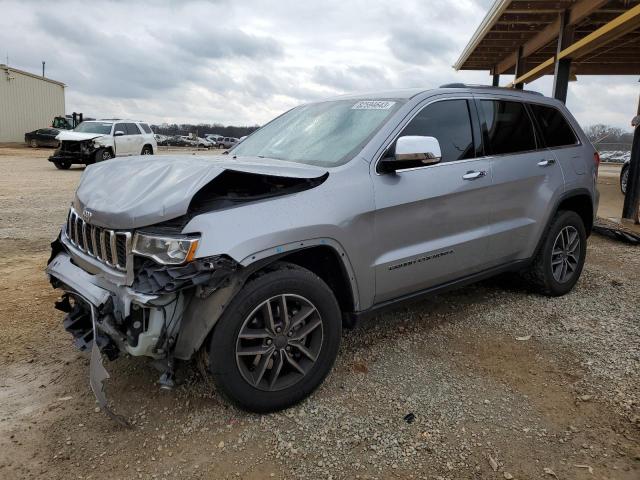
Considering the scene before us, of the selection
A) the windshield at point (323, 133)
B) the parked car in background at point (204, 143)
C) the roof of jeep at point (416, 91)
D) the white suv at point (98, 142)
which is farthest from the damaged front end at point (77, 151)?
the parked car in background at point (204, 143)

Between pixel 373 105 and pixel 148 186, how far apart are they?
1741mm

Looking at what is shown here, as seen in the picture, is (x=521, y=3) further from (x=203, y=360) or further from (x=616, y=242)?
(x=203, y=360)

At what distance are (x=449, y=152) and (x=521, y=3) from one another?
22.5ft

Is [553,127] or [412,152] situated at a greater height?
[553,127]

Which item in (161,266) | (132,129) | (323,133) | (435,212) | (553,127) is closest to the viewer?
(161,266)

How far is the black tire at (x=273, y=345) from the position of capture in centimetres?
252

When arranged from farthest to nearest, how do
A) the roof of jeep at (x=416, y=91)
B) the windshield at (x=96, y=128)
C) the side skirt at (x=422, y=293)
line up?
the windshield at (x=96, y=128) → the roof of jeep at (x=416, y=91) → the side skirt at (x=422, y=293)

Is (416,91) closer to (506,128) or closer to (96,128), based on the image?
(506,128)

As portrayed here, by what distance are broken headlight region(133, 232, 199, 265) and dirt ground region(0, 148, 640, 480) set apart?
963 millimetres

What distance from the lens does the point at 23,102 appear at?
38250 millimetres

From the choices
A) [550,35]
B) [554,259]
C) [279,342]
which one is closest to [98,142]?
[550,35]

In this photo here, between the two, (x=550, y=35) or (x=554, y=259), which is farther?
(x=550, y=35)

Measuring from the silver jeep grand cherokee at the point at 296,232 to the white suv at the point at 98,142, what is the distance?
15857mm

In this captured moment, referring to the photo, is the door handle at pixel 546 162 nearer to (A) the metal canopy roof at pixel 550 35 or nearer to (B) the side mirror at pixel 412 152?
(B) the side mirror at pixel 412 152
